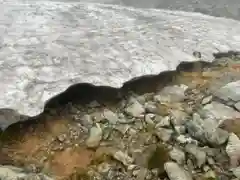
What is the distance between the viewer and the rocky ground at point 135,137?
18.2 ft

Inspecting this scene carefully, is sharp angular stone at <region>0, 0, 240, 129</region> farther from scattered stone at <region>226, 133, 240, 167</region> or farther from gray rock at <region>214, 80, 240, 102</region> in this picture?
scattered stone at <region>226, 133, 240, 167</region>

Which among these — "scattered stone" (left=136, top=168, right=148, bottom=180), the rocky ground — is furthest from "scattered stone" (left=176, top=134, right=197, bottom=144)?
"scattered stone" (left=136, top=168, right=148, bottom=180)

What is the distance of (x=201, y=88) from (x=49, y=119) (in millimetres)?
3566

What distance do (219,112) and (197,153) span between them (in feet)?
4.07

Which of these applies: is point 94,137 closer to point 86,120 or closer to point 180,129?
point 86,120

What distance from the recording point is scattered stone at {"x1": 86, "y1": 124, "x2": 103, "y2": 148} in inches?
243

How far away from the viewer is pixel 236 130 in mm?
6207

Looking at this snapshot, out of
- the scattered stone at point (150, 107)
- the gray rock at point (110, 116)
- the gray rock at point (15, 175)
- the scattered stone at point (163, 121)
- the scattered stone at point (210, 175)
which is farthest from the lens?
the scattered stone at point (150, 107)

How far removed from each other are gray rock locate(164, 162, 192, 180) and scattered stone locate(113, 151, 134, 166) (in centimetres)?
62

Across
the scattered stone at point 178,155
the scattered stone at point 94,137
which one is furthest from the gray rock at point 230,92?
the scattered stone at point 94,137

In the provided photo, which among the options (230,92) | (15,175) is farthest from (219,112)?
(15,175)

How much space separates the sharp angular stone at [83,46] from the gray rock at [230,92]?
1.27 meters

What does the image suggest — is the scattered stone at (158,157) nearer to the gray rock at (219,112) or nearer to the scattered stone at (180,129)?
the scattered stone at (180,129)

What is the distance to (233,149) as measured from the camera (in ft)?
18.7
